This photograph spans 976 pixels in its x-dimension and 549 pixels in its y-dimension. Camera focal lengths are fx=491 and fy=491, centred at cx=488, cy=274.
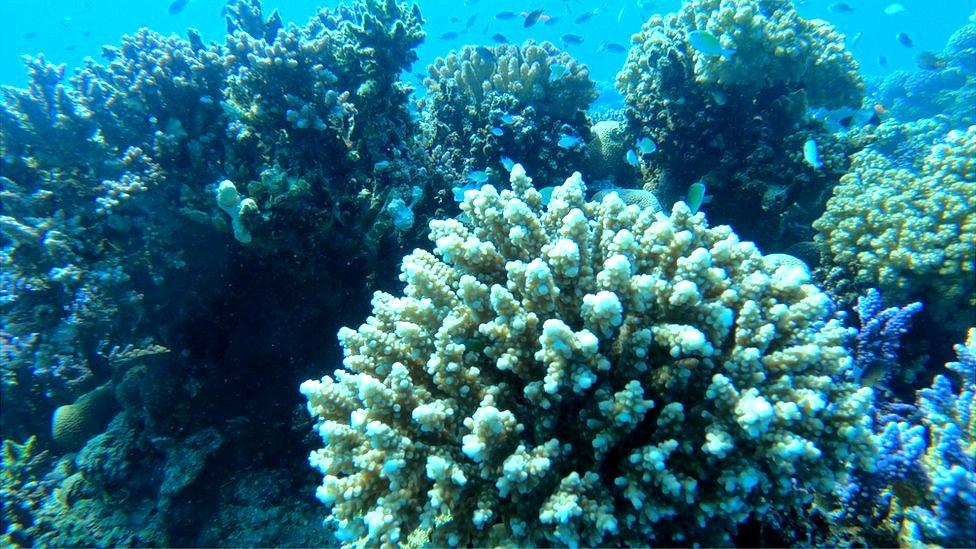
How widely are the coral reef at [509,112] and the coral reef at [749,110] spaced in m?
0.95

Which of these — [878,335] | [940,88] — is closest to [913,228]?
[878,335]

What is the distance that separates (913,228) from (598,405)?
356cm

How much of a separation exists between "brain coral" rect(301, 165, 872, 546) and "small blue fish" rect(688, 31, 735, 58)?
4.09 metres

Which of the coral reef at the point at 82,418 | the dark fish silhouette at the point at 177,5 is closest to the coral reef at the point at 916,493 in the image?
the coral reef at the point at 82,418

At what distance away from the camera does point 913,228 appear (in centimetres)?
400

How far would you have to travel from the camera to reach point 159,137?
4523 millimetres

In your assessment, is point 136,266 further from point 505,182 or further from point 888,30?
point 888,30

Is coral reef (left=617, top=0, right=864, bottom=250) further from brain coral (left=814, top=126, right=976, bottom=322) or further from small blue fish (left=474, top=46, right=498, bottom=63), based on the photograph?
small blue fish (left=474, top=46, right=498, bottom=63)

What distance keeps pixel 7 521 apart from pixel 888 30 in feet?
324

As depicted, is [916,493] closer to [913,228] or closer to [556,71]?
[913,228]

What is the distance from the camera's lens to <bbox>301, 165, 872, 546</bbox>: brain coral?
208 cm

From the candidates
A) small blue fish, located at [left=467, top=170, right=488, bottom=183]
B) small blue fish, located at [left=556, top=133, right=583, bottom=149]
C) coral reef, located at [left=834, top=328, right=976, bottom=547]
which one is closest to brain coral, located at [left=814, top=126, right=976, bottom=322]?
coral reef, located at [left=834, top=328, right=976, bottom=547]

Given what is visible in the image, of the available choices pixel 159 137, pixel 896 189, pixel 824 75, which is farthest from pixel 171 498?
pixel 824 75

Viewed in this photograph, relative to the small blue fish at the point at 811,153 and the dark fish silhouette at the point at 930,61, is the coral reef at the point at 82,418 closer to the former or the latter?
the small blue fish at the point at 811,153
